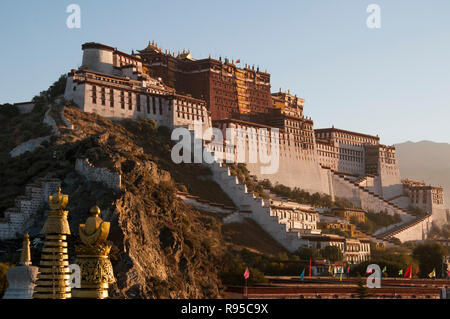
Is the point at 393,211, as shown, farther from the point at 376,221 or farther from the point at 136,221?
the point at 136,221

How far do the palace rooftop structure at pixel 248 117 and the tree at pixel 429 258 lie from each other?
18.1m

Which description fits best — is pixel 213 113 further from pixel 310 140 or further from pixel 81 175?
pixel 81 175

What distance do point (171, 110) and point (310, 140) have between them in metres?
29.2

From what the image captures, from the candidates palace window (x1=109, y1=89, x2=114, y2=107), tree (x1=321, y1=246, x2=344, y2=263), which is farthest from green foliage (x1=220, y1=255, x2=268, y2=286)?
palace window (x1=109, y1=89, x2=114, y2=107)

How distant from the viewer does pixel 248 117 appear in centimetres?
11006

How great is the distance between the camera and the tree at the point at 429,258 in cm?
8544

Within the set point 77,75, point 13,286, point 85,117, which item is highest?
point 77,75

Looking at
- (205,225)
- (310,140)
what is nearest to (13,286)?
(205,225)

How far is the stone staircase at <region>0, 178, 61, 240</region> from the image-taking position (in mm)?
56062

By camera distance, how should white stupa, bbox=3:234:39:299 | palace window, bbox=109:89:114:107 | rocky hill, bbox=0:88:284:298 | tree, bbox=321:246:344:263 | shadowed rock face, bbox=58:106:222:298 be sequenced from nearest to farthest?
white stupa, bbox=3:234:39:299, shadowed rock face, bbox=58:106:222:298, rocky hill, bbox=0:88:284:298, tree, bbox=321:246:344:263, palace window, bbox=109:89:114:107

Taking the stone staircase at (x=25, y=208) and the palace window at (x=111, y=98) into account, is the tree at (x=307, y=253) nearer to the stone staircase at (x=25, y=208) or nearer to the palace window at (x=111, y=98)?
the palace window at (x=111, y=98)

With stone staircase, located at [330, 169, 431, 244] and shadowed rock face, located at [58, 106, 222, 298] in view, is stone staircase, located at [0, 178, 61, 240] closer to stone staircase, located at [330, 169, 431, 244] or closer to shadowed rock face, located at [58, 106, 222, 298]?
shadowed rock face, located at [58, 106, 222, 298]

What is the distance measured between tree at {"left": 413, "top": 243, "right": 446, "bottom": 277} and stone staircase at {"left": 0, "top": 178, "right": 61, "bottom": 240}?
44851 mm

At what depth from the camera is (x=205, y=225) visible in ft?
241
